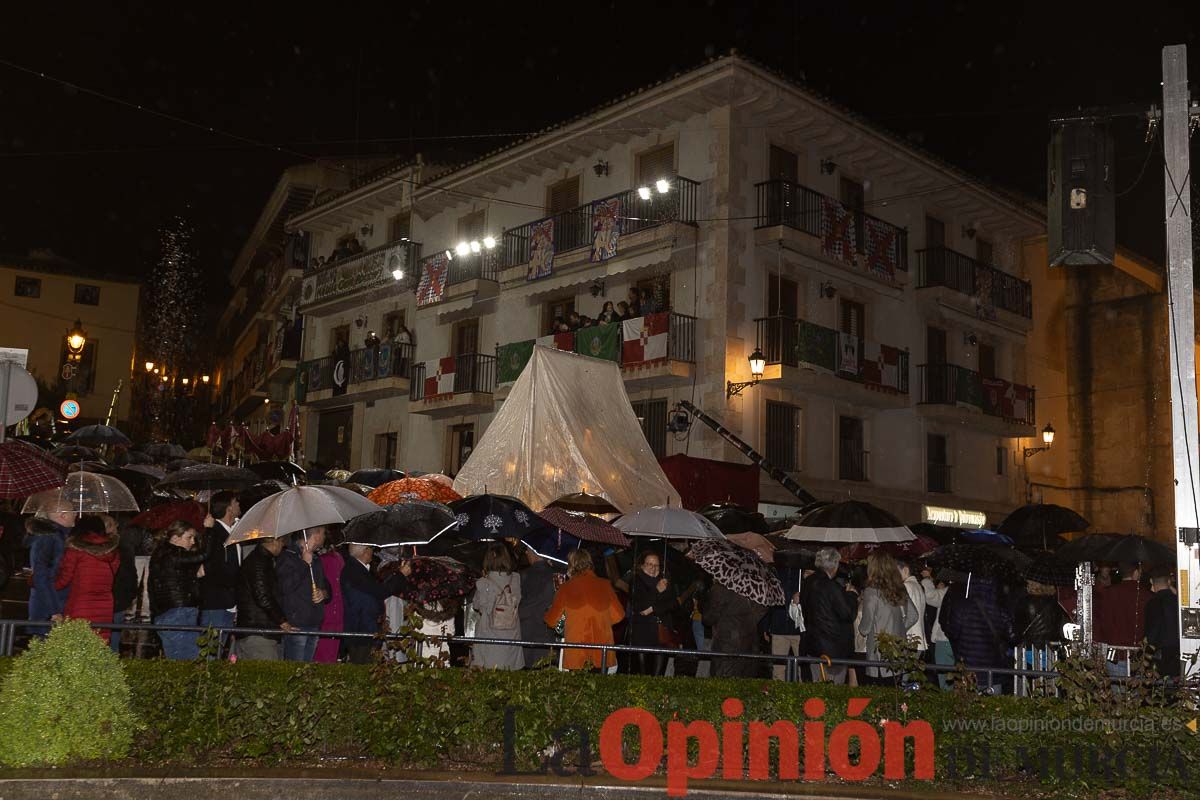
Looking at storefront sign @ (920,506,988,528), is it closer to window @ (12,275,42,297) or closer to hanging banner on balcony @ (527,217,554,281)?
hanging banner on balcony @ (527,217,554,281)

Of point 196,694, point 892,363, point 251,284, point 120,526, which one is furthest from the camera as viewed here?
point 251,284

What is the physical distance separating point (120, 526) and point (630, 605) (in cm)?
519

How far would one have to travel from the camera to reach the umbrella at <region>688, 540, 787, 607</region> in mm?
10938

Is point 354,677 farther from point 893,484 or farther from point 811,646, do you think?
point 893,484

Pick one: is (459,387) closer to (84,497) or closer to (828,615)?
(84,497)

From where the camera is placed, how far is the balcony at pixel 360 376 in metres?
31.2

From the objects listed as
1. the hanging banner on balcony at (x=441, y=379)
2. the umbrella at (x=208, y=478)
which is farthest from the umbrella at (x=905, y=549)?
the hanging banner on balcony at (x=441, y=379)

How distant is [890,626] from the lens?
37.7 ft

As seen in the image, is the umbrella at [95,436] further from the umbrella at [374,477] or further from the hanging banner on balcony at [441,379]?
the hanging banner on balcony at [441,379]

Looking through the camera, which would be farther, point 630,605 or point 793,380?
point 793,380

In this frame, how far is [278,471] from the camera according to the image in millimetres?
16047

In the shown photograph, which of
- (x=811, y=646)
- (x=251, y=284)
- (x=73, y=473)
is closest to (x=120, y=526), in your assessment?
(x=73, y=473)

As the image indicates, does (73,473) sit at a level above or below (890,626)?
above

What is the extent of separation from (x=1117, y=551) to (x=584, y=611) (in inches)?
239
